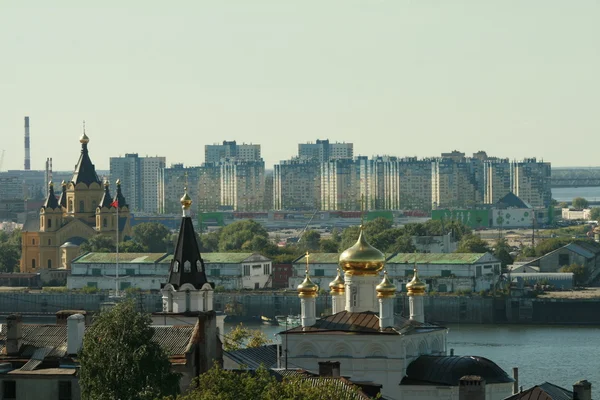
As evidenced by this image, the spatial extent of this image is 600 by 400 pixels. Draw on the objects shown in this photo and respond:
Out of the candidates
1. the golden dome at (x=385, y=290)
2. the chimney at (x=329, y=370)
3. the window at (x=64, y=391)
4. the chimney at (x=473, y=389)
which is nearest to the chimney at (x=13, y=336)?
the window at (x=64, y=391)

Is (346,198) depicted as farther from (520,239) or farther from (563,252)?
(563,252)

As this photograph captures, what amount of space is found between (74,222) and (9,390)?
2360 inches

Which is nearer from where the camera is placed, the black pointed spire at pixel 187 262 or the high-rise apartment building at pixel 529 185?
the black pointed spire at pixel 187 262

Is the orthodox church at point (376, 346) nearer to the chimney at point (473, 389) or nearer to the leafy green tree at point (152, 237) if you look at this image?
the chimney at point (473, 389)

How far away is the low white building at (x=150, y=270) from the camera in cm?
7406

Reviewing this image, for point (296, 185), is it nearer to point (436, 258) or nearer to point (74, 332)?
point (436, 258)

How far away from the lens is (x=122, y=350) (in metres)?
20.5

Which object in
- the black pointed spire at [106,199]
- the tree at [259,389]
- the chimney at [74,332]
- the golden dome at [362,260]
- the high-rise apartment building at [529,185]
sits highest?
the high-rise apartment building at [529,185]

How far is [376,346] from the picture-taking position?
2820 cm

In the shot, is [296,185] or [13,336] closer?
[13,336]

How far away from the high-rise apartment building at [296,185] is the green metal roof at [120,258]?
325ft

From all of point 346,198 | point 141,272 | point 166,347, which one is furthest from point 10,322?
→ point 346,198

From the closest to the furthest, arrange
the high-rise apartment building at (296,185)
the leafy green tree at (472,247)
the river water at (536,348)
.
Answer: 1. the river water at (536,348)
2. the leafy green tree at (472,247)
3. the high-rise apartment building at (296,185)

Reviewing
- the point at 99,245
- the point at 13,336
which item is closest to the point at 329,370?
the point at 13,336
